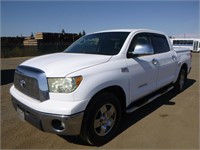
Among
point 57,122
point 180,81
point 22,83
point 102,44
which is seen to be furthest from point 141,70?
point 180,81

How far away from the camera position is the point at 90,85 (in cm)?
276

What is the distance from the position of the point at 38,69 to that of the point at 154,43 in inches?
111

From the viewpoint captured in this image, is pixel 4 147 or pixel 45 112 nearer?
pixel 45 112

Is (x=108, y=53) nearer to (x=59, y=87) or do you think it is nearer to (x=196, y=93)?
(x=59, y=87)

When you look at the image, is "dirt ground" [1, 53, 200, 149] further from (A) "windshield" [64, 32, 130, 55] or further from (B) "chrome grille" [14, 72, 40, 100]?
(A) "windshield" [64, 32, 130, 55]

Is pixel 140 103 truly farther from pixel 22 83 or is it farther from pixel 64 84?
pixel 22 83

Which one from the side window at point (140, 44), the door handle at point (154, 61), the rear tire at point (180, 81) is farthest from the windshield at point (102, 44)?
the rear tire at point (180, 81)

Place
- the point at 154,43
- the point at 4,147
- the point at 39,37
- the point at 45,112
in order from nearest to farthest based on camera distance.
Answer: the point at 45,112 < the point at 4,147 < the point at 154,43 < the point at 39,37

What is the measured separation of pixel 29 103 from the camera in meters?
2.86

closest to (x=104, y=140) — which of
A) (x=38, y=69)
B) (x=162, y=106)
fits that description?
(x=38, y=69)

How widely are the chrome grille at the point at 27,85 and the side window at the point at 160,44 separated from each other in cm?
284

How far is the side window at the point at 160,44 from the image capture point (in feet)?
15.1

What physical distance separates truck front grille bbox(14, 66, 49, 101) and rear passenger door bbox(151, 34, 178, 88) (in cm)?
264

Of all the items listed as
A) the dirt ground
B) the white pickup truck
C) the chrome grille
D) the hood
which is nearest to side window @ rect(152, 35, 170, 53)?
the white pickup truck
